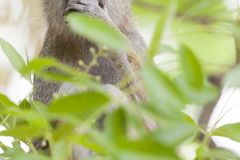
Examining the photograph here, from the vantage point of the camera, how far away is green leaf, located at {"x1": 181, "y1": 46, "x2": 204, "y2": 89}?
87cm

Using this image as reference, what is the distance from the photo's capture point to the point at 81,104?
2.82 feet

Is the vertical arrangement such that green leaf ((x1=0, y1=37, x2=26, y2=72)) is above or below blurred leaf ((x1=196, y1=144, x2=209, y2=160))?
below

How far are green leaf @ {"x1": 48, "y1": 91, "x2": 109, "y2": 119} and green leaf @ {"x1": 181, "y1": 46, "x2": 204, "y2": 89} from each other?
0.41 ft

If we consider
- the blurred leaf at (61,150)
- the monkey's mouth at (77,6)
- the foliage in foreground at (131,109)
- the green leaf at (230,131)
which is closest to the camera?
the foliage in foreground at (131,109)

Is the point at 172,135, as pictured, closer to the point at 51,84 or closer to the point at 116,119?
the point at 116,119

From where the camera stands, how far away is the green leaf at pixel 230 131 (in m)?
1.17

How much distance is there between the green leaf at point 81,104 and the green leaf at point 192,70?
0.12 metres

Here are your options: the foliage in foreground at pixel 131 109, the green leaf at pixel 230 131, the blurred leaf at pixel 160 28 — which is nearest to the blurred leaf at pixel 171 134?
the foliage in foreground at pixel 131 109

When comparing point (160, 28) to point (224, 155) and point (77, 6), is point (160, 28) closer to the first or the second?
point (224, 155)

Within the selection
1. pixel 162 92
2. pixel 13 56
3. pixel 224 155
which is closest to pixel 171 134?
pixel 162 92

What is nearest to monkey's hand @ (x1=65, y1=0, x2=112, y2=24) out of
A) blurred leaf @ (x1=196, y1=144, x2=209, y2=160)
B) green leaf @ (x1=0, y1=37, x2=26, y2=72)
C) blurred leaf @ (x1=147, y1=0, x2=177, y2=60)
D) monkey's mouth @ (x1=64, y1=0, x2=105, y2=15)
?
monkey's mouth @ (x1=64, y1=0, x2=105, y2=15)

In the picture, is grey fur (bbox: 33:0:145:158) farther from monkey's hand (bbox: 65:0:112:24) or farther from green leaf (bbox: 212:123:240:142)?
green leaf (bbox: 212:123:240:142)

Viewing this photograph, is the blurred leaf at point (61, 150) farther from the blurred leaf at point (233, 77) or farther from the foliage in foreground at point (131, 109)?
the blurred leaf at point (233, 77)

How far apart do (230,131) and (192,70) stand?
14.2 inches
